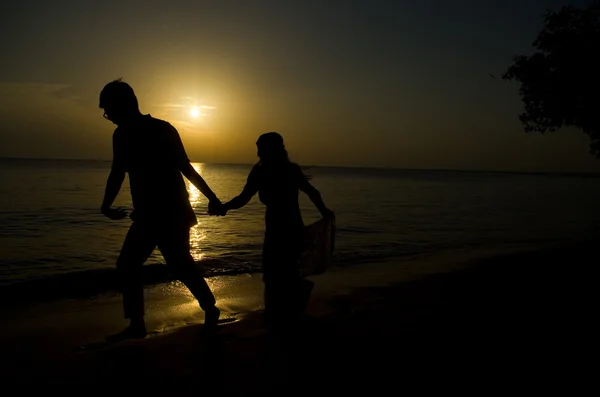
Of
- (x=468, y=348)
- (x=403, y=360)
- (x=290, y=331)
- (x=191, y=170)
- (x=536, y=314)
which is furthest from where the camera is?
(x=536, y=314)

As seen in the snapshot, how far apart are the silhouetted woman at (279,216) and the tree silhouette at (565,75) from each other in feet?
38.7

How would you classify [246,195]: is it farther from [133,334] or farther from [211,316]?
[133,334]

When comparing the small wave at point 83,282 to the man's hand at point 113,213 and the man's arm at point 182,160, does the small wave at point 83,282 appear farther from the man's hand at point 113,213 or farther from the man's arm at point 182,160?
the man's arm at point 182,160

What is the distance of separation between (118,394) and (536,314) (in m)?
4.29

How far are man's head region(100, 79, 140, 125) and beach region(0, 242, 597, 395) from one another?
2.13 m

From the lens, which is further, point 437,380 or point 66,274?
point 66,274

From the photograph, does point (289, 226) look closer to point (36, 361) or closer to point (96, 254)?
point (36, 361)

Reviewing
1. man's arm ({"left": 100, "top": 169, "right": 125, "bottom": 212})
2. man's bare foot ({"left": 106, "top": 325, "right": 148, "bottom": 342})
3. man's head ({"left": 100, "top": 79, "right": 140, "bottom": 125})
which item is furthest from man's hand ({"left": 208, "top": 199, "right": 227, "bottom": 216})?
man's bare foot ({"left": 106, "top": 325, "right": 148, "bottom": 342})

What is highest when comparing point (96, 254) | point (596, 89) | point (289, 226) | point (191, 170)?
point (596, 89)

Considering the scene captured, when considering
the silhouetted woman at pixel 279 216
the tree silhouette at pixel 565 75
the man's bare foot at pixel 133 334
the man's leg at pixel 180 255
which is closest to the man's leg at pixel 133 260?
the man's leg at pixel 180 255

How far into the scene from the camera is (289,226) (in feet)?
16.4

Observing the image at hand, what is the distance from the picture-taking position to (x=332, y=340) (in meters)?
4.50

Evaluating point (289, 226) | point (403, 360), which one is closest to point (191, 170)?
point (289, 226)

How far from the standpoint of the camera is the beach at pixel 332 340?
142 inches
